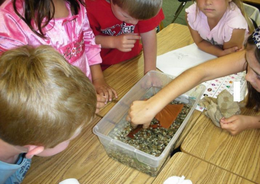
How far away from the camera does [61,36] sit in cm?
85

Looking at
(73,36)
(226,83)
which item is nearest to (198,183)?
(226,83)

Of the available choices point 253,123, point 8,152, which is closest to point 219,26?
point 253,123

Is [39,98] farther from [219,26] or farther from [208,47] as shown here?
[219,26]

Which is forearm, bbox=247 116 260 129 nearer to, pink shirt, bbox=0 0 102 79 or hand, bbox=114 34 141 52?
hand, bbox=114 34 141 52

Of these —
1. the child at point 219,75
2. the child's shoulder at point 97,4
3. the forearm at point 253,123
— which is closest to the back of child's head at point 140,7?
the child's shoulder at point 97,4

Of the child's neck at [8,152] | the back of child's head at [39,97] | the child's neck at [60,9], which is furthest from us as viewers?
the child's neck at [60,9]

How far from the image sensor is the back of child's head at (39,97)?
454 millimetres

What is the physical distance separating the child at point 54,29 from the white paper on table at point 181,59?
0.32 metres

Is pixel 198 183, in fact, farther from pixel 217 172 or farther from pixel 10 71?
pixel 10 71

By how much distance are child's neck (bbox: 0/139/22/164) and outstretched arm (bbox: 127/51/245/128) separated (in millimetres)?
370

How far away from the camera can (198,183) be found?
0.65 meters

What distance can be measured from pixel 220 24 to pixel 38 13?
1000mm

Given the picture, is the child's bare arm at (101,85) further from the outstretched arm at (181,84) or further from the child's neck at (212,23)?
the child's neck at (212,23)

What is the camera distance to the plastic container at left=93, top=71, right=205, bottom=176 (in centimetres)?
67
